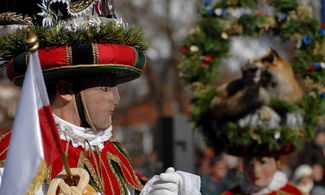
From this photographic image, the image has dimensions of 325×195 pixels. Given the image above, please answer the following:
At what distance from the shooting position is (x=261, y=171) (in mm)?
5891

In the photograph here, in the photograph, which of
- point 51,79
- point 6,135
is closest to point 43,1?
point 51,79

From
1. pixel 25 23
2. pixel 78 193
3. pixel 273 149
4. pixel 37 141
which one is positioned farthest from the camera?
pixel 273 149

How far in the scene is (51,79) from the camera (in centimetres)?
312

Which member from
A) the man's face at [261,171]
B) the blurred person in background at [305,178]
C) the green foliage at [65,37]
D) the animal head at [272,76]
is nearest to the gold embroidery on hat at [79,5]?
the green foliage at [65,37]

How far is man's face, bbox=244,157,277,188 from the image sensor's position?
5.88 metres

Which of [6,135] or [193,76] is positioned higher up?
[6,135]

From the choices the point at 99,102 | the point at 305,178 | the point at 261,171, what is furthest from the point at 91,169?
the point at 305,178

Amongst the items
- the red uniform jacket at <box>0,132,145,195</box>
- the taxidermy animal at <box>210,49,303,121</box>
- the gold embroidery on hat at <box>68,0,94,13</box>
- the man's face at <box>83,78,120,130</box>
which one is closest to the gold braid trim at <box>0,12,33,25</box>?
the gold embroidery on hat at <box>68,0,94,13</box>

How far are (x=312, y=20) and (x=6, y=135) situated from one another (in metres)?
3.98

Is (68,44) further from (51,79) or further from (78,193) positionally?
(78,193)

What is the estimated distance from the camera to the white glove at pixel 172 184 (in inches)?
119

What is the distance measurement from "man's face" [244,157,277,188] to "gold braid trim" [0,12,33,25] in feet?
11.0

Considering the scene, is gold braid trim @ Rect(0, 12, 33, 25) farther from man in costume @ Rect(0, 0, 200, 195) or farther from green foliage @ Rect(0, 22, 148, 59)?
green foliage @ Rect(0, 22, 148, 59)

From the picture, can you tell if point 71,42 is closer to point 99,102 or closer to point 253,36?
point 99,102
